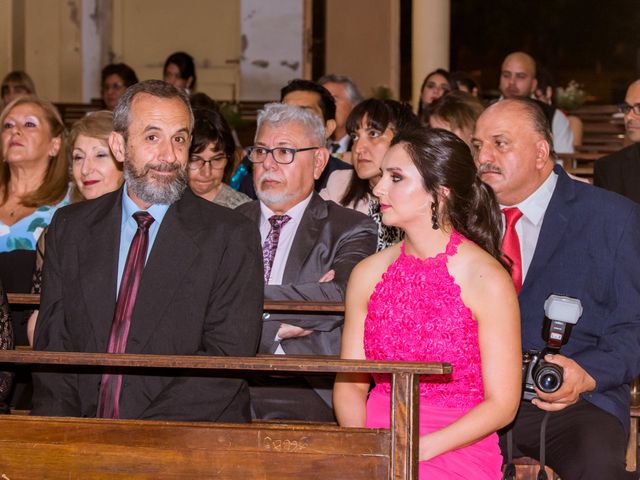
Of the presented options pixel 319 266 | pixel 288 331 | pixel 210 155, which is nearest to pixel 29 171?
pixel 210 155

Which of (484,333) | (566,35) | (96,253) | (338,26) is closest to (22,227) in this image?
(96,253)

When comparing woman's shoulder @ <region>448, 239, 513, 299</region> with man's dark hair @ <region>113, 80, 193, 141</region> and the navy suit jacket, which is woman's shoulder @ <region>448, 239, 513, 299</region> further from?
man's dark hair @ <region>113, 80, 193, 141</region>

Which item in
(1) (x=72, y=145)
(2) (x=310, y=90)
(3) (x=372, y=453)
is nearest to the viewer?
(3) (x=372, y=453)

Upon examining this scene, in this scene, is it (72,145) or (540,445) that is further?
(72,145)

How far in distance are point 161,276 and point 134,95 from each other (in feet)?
2.28

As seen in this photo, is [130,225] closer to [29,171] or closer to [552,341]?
[552,341]

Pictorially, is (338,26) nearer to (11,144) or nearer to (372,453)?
(11,144)

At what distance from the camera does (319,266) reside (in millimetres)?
4652

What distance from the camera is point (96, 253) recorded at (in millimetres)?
3711

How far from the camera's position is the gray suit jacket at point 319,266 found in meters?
4.42

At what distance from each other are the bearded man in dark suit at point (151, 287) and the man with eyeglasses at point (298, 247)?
77 centimetres

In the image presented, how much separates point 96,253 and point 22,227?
191 cm

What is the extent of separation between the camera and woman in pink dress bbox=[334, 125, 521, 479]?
3.37 m

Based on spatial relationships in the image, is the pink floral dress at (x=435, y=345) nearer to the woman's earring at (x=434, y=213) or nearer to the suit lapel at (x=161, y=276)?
the woman's earring at (x=434, y=213)
